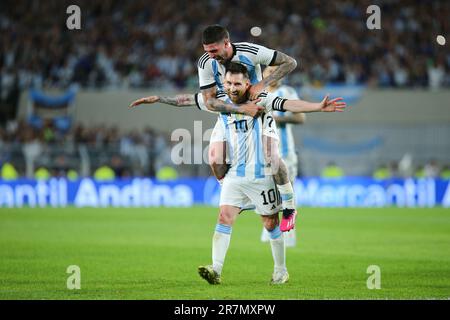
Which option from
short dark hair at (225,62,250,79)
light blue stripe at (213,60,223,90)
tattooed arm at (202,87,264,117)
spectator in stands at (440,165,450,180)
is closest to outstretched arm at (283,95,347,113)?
tattooed arm at (202,87,264,117)

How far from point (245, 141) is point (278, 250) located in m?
1.35

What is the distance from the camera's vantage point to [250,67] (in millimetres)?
10742

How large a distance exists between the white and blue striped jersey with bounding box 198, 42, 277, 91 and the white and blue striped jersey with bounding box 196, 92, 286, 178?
7.3 inches

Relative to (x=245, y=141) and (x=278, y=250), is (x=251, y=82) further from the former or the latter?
(x=278, y=250)

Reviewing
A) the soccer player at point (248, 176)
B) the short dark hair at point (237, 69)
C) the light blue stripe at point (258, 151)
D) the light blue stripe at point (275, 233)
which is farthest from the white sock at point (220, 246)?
the short dark hair at point (237, 69)

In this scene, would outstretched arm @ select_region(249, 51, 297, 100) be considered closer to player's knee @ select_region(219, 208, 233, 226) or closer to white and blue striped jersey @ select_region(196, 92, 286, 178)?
white and blue striped jersey @ select_region(196, 92, 286, 178)

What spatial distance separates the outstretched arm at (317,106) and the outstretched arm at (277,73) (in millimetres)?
Result: 455

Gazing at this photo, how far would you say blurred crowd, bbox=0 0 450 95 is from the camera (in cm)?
3484

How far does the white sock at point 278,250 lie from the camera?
35.5 feet

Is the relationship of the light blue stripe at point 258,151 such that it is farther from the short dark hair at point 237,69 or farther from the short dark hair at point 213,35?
the short dark hair at point 213,35

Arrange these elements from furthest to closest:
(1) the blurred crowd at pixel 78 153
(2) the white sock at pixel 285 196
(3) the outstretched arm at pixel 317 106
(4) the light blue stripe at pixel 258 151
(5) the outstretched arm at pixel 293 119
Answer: (1) the blurred crowd at pixel 78 153 → (5) the outstretched arm at pixel 293 119 → (2) the white sock at pixel 285 196 → (4) the light blue stripe at pixel 258 151 → (3) the outstretched arm at pixel 317 106

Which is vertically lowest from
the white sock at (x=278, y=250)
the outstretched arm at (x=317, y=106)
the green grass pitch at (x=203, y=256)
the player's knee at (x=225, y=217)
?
the green grass pitch at (x=203, y=256)

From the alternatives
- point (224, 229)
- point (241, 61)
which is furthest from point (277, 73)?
point (224, 229)
